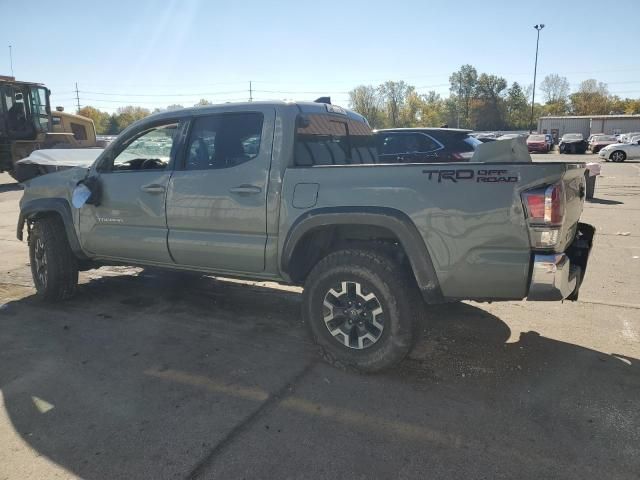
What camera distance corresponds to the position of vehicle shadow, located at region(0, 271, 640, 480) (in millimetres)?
2715

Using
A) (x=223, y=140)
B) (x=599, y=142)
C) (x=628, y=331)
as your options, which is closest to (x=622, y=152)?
(x=599, y=142)

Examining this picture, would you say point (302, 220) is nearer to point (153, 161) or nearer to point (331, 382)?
point (331, 382)

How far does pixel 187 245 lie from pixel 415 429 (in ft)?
7.84

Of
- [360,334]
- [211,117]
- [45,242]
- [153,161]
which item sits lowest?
[360,334]

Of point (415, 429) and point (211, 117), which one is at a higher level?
point (211, 117)

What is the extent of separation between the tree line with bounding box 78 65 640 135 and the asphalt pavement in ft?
316

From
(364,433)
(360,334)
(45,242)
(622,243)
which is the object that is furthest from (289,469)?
(622,243)

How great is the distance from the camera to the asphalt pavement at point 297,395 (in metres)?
2.53

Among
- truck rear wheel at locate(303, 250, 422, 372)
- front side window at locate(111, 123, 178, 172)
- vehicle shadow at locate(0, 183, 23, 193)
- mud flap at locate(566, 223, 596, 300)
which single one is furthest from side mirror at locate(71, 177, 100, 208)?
vehicle shadow at locate(0, 183, 23, 193)

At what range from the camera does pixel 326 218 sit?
11.3 ft

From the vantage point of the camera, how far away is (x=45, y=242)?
16.3ft

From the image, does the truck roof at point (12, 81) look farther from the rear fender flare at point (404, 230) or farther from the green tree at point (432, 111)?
the green tree at point (432, 111)

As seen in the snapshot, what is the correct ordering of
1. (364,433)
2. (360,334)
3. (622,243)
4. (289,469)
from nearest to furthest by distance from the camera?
(289,469) → (364,433) → (360,334) → (622,243)

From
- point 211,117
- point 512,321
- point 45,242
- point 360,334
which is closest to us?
point 360,334
